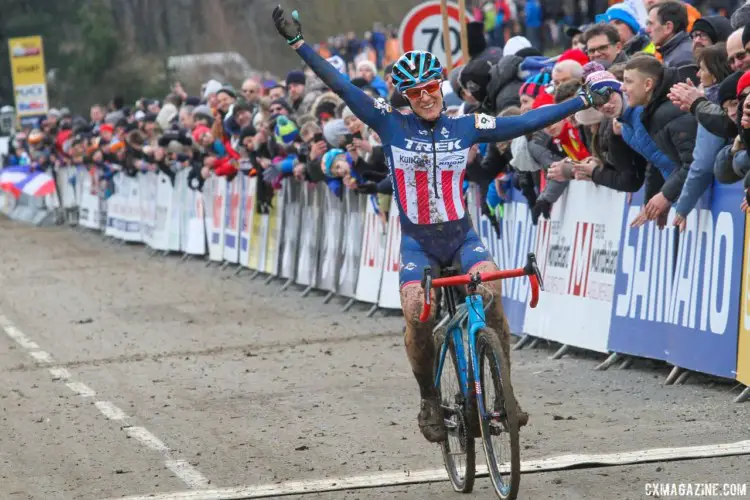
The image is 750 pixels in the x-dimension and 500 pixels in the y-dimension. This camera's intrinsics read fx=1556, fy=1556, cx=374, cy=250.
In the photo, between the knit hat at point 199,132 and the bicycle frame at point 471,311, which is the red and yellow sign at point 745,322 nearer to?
the bicycle frame at point 471,311

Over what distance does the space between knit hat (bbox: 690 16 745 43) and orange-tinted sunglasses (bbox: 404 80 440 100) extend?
3.28 m

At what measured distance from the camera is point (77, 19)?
72312 millimetres

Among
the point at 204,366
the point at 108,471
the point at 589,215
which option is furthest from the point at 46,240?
the point at 108,471

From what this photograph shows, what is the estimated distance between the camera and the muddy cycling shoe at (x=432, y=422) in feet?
26.6

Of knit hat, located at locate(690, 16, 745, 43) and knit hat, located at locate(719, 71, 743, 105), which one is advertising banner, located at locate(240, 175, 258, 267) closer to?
knit hat, located at locate(690, 16, 745, 43)

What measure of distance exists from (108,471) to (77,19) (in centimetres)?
6568

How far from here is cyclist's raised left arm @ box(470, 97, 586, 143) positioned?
27.5 ft

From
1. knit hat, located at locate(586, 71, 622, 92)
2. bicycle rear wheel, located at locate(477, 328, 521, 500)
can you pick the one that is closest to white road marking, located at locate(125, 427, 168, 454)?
bicycle rear wheel, located at locate(477, 328, 521, 500)

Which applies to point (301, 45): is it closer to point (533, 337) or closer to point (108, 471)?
point (108, 471)

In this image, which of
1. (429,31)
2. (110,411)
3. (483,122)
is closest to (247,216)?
(429,31)

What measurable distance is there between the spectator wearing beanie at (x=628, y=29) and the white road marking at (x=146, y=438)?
4.94 meters

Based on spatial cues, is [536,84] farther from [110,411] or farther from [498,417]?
[498,417]

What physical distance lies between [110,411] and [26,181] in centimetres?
2815

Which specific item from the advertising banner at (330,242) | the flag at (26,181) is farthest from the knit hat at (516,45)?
the flag at (26,181)
